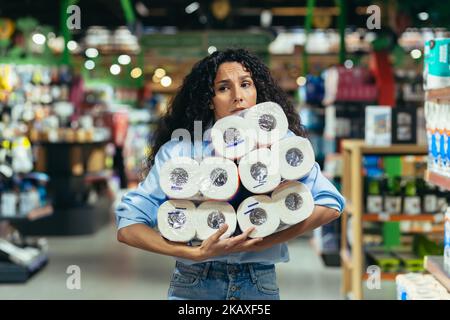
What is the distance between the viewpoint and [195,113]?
2375mm

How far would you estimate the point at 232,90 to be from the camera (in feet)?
7.59

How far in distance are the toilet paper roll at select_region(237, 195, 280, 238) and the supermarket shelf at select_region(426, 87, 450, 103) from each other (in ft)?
3.91

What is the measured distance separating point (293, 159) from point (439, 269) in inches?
50.8

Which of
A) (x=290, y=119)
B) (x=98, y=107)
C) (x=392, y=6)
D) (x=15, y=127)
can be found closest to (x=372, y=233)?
(x=392, y=6)

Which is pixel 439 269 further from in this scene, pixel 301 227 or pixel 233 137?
pixel 233 137

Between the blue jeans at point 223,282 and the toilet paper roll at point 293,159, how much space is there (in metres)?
0.34

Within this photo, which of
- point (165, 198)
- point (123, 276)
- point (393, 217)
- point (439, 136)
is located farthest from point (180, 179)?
point (123, 276)

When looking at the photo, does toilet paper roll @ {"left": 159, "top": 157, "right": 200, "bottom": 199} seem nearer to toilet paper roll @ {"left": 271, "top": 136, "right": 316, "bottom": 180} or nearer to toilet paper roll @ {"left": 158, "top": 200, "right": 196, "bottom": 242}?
toilet paper roll @ {"left": 158, "top": 200, "right": 196, "bottom": 242}

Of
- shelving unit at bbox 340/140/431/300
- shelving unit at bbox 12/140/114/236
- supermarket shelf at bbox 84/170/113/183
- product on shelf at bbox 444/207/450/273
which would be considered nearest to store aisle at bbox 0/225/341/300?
shelving unit at bbox 340/140/431/300

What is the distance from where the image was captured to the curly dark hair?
92.7 inches

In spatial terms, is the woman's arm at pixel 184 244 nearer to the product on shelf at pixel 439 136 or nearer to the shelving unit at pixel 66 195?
the product on shelf at pixel 439 136

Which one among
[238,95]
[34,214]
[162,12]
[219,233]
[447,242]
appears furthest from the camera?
[162,12]

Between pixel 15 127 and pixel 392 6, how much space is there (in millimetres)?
4216

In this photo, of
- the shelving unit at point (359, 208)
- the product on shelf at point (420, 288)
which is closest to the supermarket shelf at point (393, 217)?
the shelving unit at point (359, 208)
